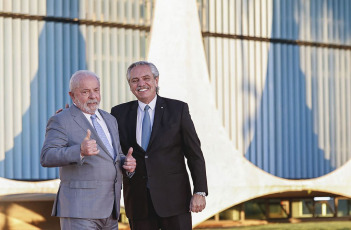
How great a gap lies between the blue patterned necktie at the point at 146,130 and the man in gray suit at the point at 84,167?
25.9 inches

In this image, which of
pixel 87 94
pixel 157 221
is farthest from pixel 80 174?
pixel 157 221

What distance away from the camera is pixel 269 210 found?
10.9 m

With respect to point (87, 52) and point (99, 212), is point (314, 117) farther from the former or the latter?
point (99, 212)

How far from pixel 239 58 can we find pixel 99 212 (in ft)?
17.7

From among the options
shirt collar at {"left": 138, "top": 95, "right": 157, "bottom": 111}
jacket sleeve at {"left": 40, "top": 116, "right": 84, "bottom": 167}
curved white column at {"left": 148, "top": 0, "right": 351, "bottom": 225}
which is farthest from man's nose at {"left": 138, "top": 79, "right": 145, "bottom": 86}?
curved white column at {"left": 148, "top": 0, "right": 351, "bottom": 225}

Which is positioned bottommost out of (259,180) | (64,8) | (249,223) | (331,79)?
(249,223)

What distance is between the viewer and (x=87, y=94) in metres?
3.53

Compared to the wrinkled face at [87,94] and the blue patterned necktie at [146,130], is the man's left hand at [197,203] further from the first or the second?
the wrinkled face at [87,94]

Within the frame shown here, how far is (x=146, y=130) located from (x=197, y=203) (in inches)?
20.1

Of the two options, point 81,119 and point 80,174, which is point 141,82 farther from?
point 80,174

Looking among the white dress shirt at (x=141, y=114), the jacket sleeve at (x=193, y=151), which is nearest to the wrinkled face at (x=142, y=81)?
the white dress shirt at (x=141, y=114)

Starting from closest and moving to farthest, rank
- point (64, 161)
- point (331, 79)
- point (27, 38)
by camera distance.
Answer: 1. point (64, 161)
2. point (27, 38)
3. point (331, 79)

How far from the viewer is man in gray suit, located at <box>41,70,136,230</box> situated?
348 cm

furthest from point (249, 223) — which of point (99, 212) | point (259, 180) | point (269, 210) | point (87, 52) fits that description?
point (99, 212)
